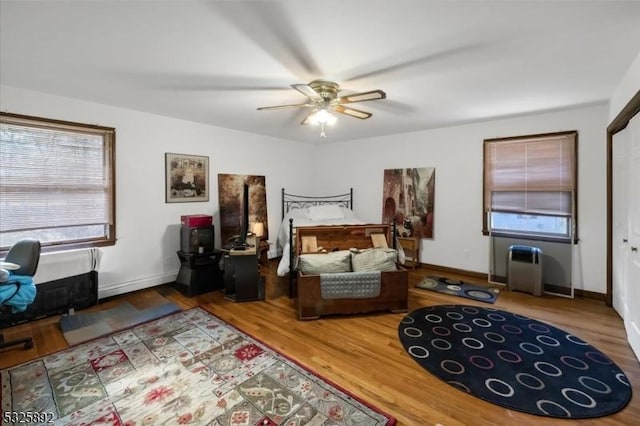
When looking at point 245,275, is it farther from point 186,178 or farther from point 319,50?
point 319,50

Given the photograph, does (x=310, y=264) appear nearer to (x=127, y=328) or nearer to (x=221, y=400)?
(x=221, y=400)

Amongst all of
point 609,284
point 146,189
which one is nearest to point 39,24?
point 146,189

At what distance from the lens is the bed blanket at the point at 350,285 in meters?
3.19

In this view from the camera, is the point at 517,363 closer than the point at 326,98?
Yes

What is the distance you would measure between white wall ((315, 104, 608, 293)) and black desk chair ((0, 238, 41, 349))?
16.1 feet

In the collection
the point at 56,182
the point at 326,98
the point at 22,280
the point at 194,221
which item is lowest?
the point at 22,280

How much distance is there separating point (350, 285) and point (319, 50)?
2.30 m

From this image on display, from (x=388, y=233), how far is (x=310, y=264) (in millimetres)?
1484

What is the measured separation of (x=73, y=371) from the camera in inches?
90.2

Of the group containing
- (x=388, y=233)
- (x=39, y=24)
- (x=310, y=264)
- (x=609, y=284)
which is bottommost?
(x=609, y=284)

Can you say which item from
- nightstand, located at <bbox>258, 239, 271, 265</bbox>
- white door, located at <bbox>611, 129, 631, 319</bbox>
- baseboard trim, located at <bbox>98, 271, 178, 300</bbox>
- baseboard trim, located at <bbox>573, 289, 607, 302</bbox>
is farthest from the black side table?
baseboard trim, located at <bbox>573, 289, 607, 302</bbox>

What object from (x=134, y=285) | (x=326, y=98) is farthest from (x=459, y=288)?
(x=134, y=285)

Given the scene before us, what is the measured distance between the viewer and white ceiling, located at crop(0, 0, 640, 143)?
176 centimetres

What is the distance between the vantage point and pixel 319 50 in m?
2.21
